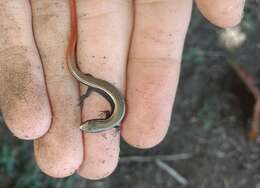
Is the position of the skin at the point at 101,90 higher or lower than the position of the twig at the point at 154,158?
higher

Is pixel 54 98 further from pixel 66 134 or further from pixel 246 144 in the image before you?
pixel 246 144

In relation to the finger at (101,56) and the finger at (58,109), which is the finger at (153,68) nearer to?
the finger at (101,56)

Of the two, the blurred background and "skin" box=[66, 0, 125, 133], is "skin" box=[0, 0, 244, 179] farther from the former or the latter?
the blurred background

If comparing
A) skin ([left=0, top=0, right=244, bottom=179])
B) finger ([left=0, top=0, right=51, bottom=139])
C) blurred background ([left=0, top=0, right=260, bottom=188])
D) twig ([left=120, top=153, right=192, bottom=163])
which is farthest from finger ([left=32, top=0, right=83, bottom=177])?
twig ([left=120, top=153, right=192, bottom=163])

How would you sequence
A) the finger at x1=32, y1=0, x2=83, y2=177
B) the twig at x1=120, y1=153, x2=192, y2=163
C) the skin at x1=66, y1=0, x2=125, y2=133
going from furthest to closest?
the twig at x1=120, y1=153, x2=192, y2=163 < the skin at x1=66, y1=0, x2=125, y2=133 < the finger at x1=32, y1=0, x2=83, y2=177

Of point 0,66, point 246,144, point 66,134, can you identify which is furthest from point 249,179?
point 0,66

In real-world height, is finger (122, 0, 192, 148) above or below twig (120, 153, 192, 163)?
above

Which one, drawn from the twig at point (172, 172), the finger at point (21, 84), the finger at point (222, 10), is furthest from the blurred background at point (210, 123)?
the finger at point (222, 10)
